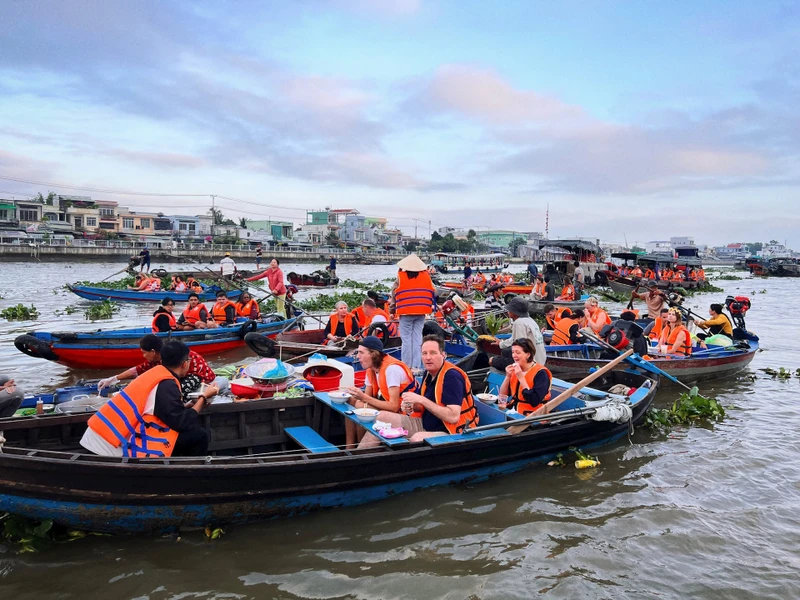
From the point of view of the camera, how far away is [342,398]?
21.2 feet

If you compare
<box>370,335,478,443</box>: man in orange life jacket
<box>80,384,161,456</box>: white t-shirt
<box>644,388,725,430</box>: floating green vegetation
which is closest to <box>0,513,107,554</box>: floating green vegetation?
<box>80,384,161,456</box>: white t-shirt

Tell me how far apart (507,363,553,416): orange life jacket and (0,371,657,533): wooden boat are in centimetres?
24

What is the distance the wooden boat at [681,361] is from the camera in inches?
418

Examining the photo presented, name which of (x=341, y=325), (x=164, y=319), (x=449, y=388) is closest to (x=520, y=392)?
(x=449, y=388)

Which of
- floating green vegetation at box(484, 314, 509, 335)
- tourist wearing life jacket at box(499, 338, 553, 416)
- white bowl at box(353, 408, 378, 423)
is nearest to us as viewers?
white bowl at box(353, 408, 378, 423)

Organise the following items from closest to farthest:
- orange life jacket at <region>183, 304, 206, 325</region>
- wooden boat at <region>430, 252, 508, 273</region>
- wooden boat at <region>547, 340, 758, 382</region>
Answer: wooden boat at <region>547, 340, 758, 382</region> → orange life jacket at <region>183, 304, 206, 325</region> → wooden boat at <region>430, 252, 508, 273</region>

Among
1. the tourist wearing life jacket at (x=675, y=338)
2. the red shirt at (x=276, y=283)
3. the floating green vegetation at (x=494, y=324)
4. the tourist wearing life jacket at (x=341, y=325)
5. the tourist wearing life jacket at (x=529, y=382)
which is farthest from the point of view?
the red shirt at (x=276, y=283)

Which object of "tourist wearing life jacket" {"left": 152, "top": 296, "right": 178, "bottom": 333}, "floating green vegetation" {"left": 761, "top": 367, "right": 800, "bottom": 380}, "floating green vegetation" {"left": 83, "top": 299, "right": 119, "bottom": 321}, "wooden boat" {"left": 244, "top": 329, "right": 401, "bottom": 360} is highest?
"tourist wearing life jacket" {"left": 152, "top": 296, "right": 178, "bottom": 333}

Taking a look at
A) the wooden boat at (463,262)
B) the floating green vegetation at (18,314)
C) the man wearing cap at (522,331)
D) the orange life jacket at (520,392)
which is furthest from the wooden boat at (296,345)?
A: the wooden boat at (463,262)

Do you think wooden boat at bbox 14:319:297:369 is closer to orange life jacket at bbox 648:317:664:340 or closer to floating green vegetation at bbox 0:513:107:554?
floating green vegetation at bbox 0:513:107:554

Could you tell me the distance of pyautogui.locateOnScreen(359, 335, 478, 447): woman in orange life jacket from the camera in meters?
5.75

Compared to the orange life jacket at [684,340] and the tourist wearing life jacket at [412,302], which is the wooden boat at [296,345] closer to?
the tourist wearing life jacket at [412,302]

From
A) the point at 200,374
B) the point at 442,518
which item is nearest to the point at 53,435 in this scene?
the point at 200,374

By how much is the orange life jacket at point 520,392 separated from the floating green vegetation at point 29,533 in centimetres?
499
